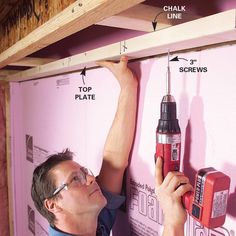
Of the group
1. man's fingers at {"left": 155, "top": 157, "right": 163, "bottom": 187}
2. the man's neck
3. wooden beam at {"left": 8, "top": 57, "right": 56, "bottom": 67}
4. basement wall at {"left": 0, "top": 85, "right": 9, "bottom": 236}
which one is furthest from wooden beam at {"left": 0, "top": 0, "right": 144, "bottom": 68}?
basement wall at {"left": 0, "top": 85, "right": 9, "bottom": 236}

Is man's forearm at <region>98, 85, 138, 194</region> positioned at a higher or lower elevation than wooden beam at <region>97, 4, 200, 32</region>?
lower

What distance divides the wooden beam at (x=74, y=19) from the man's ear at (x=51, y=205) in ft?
1.85

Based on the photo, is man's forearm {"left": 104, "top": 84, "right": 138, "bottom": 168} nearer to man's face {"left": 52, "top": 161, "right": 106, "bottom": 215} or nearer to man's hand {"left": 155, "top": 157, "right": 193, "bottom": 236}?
man's face {"left": 52, "top": 161, "right": 106, "bottom": 215}

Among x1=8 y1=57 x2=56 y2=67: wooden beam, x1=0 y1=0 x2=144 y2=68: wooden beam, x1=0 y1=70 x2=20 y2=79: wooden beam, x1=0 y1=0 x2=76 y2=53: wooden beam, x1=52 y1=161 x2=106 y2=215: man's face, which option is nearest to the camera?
x1=0 y1=0 x2=144 y2=68: wooden beam

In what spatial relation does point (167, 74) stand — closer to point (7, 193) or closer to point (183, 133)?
point (183, 133)

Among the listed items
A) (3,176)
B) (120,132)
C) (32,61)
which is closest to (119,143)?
(120,132)

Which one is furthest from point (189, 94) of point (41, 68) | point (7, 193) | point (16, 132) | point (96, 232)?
point (7, 193)

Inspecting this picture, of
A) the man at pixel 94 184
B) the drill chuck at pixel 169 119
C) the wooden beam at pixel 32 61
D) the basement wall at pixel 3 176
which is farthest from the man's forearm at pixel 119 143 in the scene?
the basement wall at pixel 3 176

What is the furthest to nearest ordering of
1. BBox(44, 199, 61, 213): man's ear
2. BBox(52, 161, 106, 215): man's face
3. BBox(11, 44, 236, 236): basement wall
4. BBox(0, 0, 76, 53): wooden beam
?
BBox(44, 199, 61, 213): man's ear, BBox(52, 161, 106, 215): man's face, BBox(0, 0, 76, 53): wooden beam, BBox(11, 44, 236, 236): basement wall

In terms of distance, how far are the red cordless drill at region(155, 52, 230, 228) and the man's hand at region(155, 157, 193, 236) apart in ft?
0.05

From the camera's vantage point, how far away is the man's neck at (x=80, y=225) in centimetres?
106

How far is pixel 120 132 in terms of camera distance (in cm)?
101

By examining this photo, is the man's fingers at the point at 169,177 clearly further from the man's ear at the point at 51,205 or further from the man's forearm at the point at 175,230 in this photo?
the man's ear at the point at 51,205

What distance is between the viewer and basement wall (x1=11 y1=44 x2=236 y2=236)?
2.23 ft
